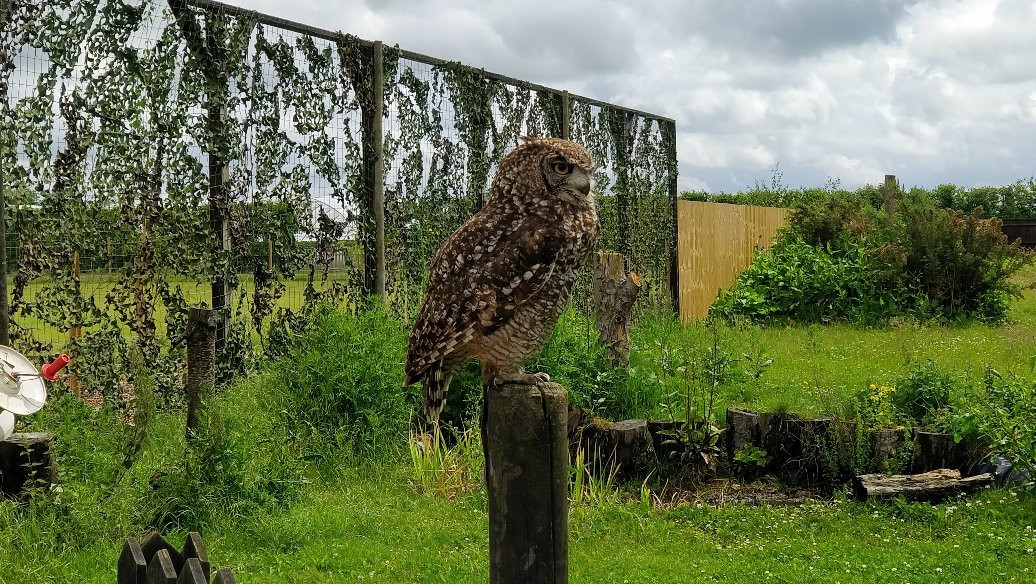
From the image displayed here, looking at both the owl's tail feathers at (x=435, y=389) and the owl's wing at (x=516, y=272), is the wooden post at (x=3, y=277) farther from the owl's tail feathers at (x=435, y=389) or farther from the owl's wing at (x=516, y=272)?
the owl's wing at (x=516, y=272)

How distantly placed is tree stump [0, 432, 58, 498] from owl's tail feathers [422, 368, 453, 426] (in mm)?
2463

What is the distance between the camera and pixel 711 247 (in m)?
15.1

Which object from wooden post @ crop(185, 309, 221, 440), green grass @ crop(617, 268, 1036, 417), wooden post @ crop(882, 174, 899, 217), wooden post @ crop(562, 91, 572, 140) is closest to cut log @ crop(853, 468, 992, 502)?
green grass @ crop(617, 268, 1036, 417)

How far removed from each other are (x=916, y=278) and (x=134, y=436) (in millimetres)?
12417

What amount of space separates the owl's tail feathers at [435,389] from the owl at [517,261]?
0.50ft

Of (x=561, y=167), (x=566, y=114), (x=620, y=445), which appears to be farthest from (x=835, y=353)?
(x=561, y=167)

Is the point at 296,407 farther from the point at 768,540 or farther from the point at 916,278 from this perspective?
the point at 916,278

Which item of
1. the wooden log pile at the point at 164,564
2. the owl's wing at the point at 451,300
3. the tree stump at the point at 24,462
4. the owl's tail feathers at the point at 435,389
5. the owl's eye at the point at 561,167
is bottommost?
the tree stump at the point at 24,462

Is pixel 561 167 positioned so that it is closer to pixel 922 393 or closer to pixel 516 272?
pixel 516 272

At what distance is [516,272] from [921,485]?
3.74 metres

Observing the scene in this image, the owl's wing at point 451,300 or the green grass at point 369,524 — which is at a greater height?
the owl's wing at point 451,300

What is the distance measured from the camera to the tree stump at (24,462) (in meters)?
4.59

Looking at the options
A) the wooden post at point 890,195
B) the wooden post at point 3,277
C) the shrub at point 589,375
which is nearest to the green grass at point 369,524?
the wooden post at point 3,277

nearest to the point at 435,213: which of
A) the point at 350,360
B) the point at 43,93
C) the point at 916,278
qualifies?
the point at 350,360
